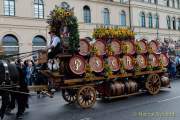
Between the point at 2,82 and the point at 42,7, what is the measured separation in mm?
28714

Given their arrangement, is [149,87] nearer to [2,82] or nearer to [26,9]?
[2,82]

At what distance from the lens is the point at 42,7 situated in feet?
127

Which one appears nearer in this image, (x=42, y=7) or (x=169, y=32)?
(x=42, y=7)

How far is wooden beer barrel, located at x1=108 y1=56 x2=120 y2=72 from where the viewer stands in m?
13.1

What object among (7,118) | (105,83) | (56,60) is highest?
(56,60)

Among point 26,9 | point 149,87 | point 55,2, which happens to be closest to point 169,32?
point 55,2

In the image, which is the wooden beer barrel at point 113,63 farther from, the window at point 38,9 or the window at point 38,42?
the window at point 38,9

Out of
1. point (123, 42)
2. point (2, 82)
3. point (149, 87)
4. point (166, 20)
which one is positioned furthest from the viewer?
point (166, 20)

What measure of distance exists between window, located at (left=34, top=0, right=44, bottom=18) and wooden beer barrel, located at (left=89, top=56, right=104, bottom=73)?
86.9ft

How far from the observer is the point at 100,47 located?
12.9 meters

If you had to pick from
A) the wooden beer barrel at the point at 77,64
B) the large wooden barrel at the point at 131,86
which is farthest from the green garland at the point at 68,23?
the large wooden barrel at the point at 131,86

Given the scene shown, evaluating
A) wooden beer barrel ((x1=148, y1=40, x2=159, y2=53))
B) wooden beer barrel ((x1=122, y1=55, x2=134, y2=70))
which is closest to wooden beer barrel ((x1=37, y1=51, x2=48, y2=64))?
wooden beer barrel ((x1=122, y1=55, x2=134, y2=70))

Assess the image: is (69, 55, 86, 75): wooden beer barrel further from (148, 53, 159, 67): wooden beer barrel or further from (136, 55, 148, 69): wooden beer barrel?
(148, 53, 159, 67): wooden beer barrel

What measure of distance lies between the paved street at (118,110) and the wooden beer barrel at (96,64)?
1.24 metres
